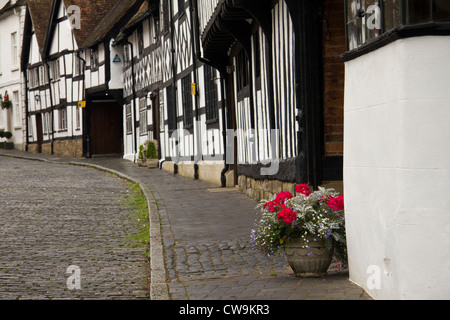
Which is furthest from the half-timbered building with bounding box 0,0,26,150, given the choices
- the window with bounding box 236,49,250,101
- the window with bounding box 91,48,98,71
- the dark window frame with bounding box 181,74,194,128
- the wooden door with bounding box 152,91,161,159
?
the window with bounding box 236,49,250,101

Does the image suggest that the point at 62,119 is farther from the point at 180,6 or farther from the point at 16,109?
the point at 180,6

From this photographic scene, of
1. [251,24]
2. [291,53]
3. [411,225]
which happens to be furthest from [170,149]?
[411,225]

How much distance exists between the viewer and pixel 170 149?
77.9 feet

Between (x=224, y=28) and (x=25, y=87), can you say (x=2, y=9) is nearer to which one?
(x=25, y=87)

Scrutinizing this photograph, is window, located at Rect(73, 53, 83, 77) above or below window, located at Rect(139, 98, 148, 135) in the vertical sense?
above

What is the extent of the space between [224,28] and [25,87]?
3049cm

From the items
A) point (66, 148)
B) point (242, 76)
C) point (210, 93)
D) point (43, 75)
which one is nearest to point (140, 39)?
point (66, 148)

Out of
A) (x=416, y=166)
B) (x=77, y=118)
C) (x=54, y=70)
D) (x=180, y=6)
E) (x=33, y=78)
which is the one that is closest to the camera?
(x=416, y=166)

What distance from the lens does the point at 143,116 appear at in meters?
28.2

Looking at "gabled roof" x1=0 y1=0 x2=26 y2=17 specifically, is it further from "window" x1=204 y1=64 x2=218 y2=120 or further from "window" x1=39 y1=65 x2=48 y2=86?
"window" x1=204 y1=64 x2=218 y2=120

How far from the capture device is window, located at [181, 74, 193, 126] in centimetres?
2088

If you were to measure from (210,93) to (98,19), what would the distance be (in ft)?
52.0

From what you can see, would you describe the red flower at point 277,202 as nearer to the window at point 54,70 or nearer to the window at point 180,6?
the window at point 180,6

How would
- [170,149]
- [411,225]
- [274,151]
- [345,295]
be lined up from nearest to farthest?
[411,225]
[345,295]
[274,151]
[170,149]
